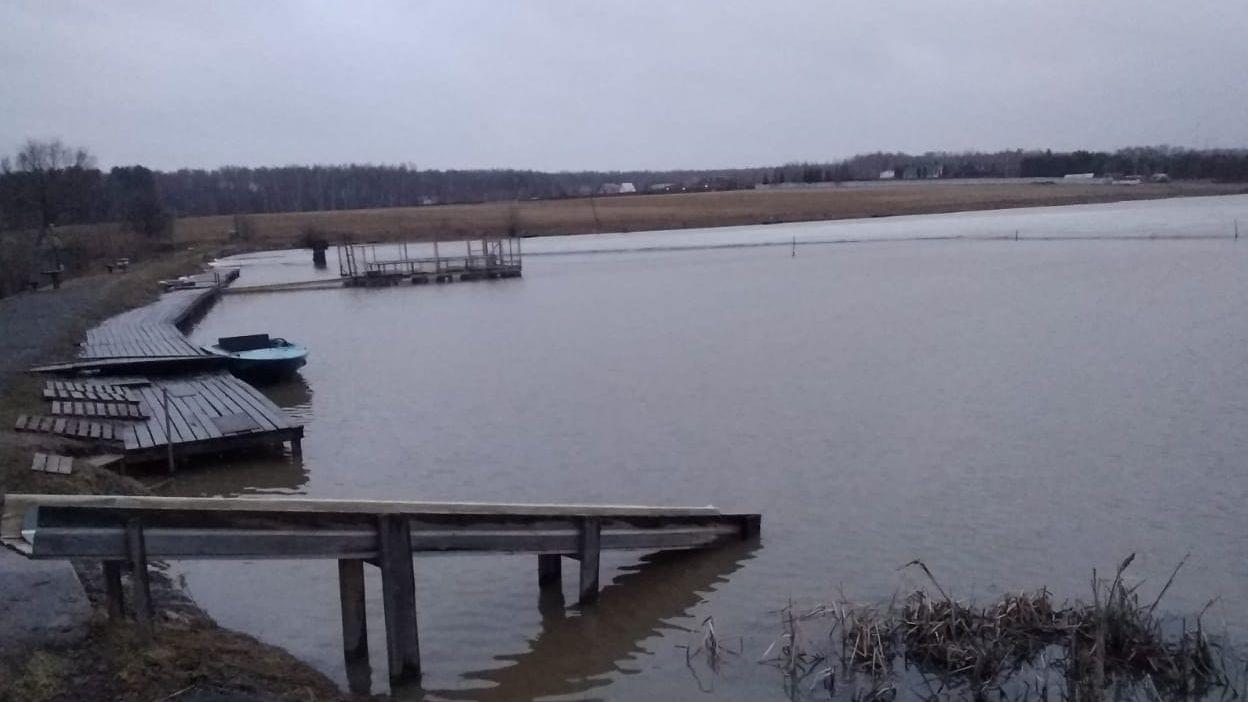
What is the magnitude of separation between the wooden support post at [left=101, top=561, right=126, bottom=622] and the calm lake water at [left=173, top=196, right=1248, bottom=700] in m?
1.46

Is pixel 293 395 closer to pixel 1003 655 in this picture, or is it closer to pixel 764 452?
pixel 764 452

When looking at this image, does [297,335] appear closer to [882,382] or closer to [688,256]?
[882,382]

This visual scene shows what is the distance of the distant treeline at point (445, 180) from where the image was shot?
7611cm

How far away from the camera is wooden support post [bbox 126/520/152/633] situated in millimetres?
5832

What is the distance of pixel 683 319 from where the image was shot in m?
26.9

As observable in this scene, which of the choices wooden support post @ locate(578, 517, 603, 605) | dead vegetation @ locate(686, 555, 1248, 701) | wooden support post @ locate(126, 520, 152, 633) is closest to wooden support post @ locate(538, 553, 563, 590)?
wooden support post @ locate(578, 517, 603, 605)

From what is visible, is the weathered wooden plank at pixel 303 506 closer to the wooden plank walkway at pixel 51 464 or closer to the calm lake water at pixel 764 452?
the calm lake water at pixel 764 452

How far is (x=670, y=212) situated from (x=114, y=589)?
77462mm

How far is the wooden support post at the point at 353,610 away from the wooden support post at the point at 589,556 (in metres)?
1.67

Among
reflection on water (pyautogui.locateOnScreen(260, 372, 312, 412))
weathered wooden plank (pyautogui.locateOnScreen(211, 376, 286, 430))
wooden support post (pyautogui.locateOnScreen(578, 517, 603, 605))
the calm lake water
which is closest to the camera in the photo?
wooden support post (pyautogui.locateOnScreen(578, 517, 603, 605))

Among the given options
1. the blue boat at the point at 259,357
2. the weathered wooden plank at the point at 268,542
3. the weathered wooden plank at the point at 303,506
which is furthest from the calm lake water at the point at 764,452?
the weathered wooden plank at the point at 303,506

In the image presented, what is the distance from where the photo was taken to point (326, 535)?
6.27 metres

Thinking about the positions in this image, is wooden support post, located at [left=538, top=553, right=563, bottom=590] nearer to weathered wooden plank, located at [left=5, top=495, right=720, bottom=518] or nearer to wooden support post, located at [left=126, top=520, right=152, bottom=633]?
weathered wooden plank, located at [left=5, top=495, right=720, bottom=518]

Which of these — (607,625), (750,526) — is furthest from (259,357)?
(607,625)
